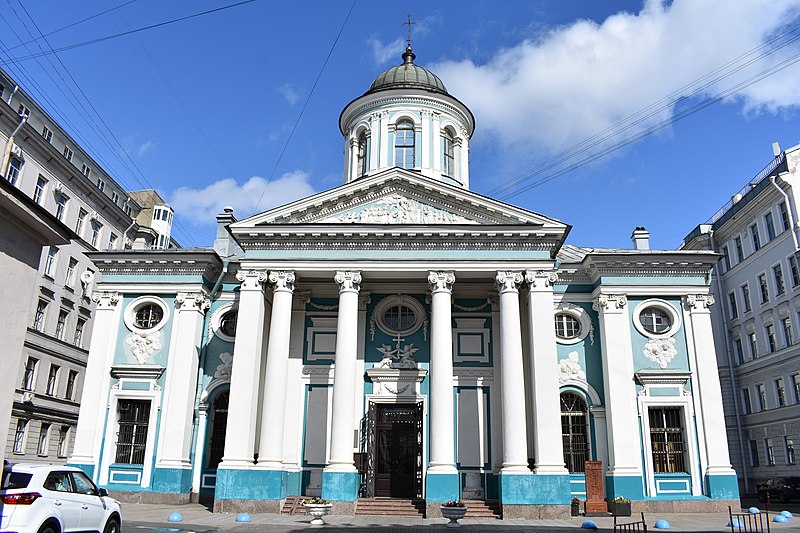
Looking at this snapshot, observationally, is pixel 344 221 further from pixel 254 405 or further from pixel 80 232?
pixel 80 232

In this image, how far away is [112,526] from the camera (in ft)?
39.0

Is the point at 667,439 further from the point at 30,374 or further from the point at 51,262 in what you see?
the point at 51,262

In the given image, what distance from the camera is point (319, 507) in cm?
1752

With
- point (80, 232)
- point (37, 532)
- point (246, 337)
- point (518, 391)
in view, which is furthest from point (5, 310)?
point (80, 232)

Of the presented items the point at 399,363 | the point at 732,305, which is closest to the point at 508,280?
the point at 399,363

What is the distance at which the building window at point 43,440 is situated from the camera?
3135 centimetres

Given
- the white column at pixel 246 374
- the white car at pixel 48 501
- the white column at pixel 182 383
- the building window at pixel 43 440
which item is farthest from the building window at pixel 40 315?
the white car at pixel 48 501

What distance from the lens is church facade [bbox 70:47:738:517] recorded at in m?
21.0

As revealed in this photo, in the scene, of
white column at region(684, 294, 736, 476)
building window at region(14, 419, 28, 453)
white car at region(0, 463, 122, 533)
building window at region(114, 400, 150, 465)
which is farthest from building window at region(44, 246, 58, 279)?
white column at region(684, 294, 736, 476)

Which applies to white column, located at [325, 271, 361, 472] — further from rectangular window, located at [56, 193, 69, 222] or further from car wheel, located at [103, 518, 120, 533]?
rectangular window, located at [56, 193, 69, 222]

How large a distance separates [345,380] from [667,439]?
11448 mm

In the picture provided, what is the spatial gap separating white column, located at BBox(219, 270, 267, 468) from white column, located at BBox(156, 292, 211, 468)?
2.67 metres

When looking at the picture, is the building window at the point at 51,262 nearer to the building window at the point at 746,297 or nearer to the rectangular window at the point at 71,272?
the rectangular window at the point at 71,272

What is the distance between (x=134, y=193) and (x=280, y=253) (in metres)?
29.5
